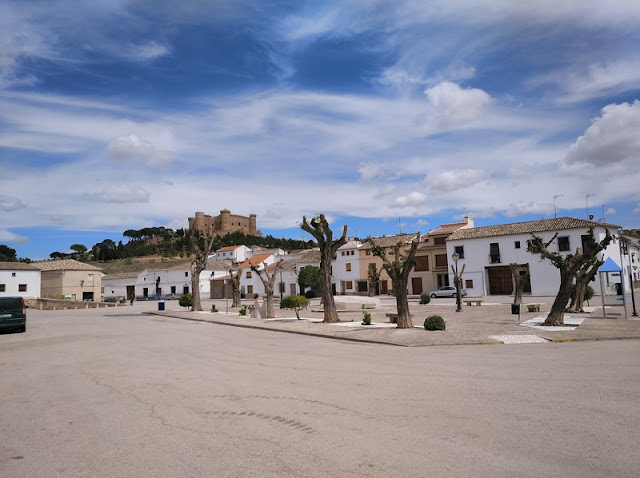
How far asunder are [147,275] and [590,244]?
74.9 meters

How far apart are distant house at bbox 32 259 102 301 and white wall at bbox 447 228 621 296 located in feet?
169

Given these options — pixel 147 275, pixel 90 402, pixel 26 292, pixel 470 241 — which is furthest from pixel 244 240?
pixel 90 402

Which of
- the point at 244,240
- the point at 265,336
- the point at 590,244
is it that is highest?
the point at 244,240

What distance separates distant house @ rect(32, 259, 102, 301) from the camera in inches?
2793

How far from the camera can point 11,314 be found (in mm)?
21375

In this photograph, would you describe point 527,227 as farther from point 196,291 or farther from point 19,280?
point 19,280

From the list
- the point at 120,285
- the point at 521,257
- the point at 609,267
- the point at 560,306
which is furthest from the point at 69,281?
the point at 609,267

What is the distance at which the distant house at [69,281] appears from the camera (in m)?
70.9

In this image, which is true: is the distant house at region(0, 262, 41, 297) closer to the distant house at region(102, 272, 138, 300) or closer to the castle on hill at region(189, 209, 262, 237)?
the distant house at region(102, 272, 138, 300)

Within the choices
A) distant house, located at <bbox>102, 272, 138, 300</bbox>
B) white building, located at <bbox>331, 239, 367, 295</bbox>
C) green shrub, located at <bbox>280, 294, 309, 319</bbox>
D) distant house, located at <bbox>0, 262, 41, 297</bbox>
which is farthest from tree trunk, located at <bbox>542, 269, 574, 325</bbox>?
distant house, located at <bbox>102, 272, 138, 300</bbox>

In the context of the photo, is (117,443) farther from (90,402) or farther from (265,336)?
(265,336)

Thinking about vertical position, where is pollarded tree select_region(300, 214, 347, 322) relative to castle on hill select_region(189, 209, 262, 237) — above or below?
below

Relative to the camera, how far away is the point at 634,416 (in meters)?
5.90

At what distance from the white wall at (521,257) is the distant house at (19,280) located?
55.2 m
